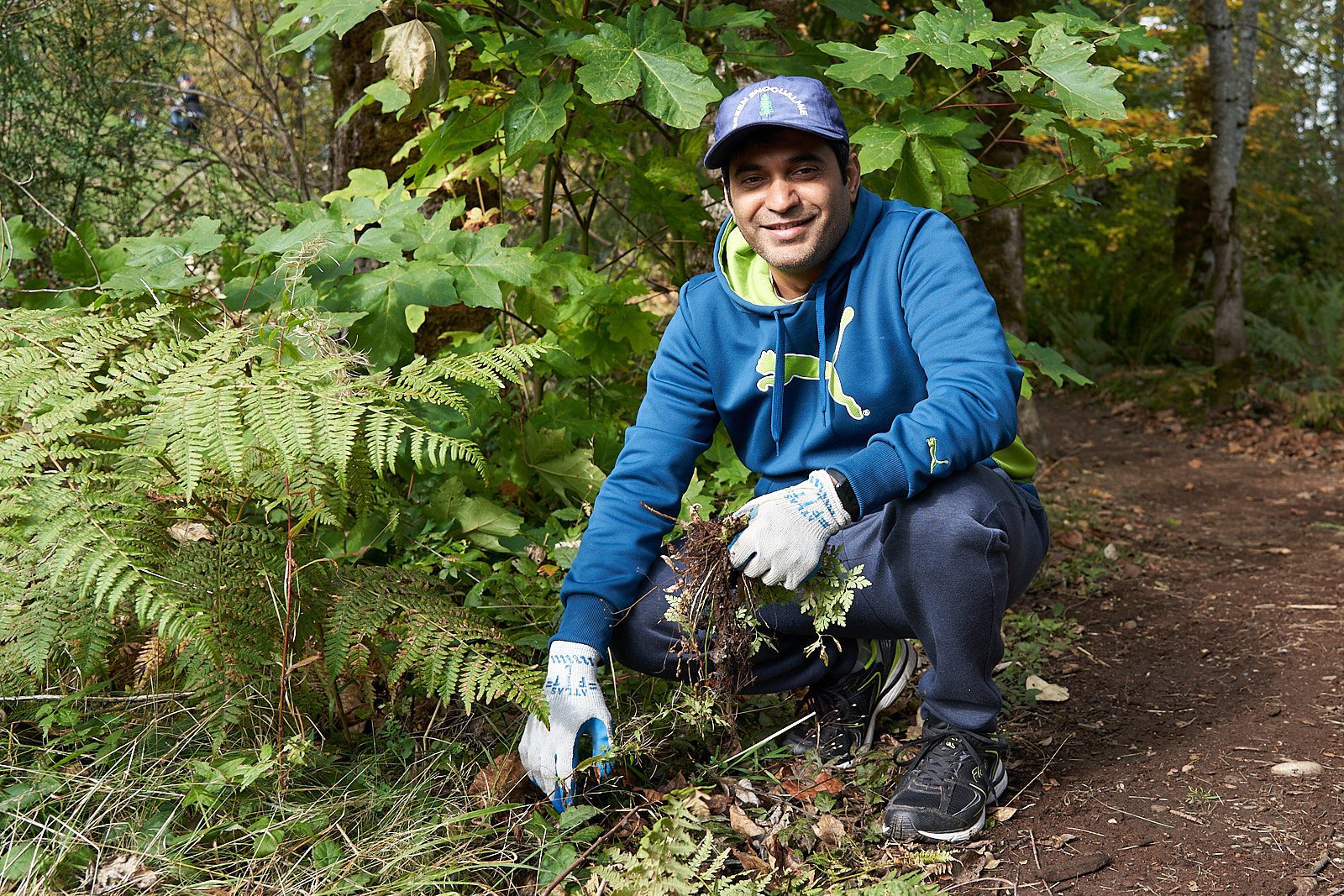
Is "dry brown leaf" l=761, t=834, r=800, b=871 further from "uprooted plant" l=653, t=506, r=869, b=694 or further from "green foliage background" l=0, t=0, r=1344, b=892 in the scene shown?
"uprooted plant" l=653, t=506, r=869, b=694

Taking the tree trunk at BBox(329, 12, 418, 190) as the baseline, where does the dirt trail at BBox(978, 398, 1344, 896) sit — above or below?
below

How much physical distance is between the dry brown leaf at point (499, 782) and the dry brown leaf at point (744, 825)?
1.47 feet

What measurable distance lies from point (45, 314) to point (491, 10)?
136 cm

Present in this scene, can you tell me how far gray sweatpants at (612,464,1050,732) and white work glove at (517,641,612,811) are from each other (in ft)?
0.56

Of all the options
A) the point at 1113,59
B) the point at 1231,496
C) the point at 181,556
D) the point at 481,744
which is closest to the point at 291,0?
the point at 181,556

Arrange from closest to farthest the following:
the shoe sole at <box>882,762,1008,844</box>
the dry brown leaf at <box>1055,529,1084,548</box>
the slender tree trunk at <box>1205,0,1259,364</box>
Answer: the shoe sole at <box>882,762,1008,844</box>, the dry brown leaf at <box>1055,529,1084,548</box>, the slender tree trunk at <box>1205,0,1259,364</box>

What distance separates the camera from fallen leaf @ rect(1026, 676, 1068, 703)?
288cm

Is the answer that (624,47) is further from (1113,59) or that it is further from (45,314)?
(1113,59)

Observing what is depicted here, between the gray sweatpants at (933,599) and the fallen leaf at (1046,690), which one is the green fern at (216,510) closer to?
the gray sweatpants at (933,599)

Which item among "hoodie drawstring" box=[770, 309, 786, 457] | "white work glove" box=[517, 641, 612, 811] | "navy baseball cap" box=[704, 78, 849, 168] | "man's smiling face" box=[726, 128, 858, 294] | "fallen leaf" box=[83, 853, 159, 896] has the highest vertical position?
"navy baseball cap" box=[704, 78, 849, 168]

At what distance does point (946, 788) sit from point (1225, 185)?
7.25 m

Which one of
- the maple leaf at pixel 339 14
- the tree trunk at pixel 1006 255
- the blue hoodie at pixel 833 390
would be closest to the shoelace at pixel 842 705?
the blue hoodie at pixel 833 390

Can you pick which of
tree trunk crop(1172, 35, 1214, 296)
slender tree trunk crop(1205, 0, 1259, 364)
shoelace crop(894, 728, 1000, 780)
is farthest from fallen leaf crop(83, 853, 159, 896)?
tree trunk crop(1172, 35, 1214, 296)

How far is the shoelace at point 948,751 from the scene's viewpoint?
2.19 metres
